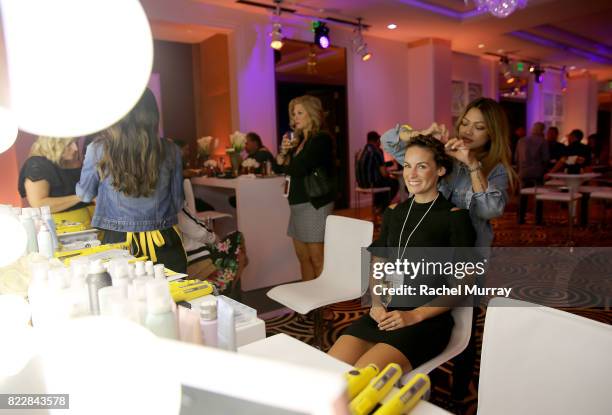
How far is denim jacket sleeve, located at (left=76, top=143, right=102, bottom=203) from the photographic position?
2062 mm

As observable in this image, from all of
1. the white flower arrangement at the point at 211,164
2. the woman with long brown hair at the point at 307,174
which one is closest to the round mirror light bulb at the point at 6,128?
the woman with long brown hair at the point at 307,174

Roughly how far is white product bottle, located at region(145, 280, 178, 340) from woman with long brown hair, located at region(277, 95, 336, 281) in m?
2.27

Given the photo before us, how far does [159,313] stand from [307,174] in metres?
2.33

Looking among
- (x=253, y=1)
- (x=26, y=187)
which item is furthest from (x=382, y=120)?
(x=26, y=187)

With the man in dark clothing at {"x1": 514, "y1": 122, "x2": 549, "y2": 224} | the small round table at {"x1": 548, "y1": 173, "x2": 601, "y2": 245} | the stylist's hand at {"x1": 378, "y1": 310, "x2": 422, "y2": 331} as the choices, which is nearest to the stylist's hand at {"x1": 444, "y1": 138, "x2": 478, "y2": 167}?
the stylist's hand at {"x1": 378, "y1": 310, "x2": 422, "y2": 331}

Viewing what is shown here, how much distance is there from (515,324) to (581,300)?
2923 mm

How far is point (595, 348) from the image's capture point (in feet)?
3.27

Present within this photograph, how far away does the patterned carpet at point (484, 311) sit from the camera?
2256mm

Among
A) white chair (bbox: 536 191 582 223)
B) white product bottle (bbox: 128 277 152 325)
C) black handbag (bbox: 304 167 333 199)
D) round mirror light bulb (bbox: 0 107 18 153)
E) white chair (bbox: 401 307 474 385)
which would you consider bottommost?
white chair (bbox: 401 307 474 385)

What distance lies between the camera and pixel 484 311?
3.35 metres

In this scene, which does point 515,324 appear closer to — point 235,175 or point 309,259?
point 309,259

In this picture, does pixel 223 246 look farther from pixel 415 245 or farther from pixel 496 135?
pixel 496 135

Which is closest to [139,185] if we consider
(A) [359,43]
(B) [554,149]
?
(A) [359,43]

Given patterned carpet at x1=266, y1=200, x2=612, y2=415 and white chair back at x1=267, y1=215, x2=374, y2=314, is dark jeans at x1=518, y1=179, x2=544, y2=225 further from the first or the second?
white chair back at x1=267, y1=215, x2=374, y2=314
